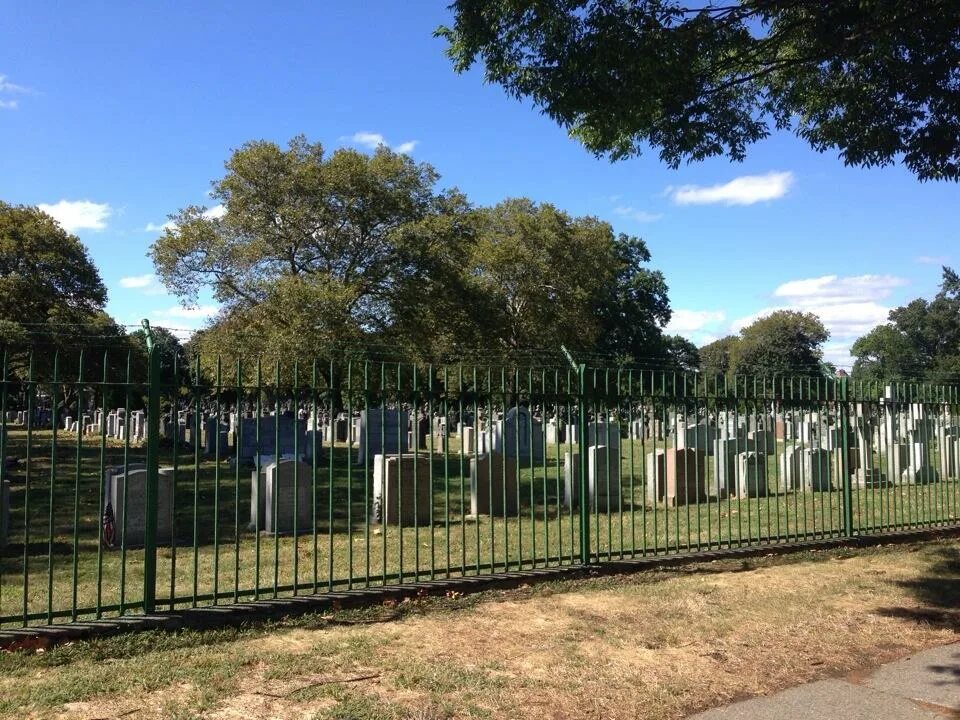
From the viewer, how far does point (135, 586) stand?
6.66 metres

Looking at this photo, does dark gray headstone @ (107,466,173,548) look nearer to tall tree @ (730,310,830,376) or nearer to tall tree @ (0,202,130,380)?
tall tree @ (0,202,130,380)

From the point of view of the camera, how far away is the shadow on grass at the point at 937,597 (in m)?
5.93

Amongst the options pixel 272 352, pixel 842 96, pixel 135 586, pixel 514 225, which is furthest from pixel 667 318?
pixel 135 586

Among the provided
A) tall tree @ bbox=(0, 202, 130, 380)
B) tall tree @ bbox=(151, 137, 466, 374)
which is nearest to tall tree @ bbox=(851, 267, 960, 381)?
tall tree @ bbox=(151, 137, 466, 374)

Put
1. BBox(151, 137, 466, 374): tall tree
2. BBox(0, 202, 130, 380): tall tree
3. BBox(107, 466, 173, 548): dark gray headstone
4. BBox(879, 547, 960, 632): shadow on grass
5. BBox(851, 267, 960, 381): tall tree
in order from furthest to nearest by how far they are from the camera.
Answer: BBox(851, 267, 960, 381): tall tree → BBox(0, 202, 130, 380): tall tree → BBox(151, 137, 466, 374): tall tree → BBox(107, 466, 173, 548): dark gray headstone → BBox(879, 547, 960, 632): shadow on grass

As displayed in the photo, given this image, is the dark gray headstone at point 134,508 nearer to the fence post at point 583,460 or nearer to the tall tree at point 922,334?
the fence post at point 583,460

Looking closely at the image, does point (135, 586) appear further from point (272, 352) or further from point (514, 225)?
point (514, 225)

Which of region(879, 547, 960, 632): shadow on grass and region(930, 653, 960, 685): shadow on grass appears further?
region(879, 547, 960, 632): shadow on grass

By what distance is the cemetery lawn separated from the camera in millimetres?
4133

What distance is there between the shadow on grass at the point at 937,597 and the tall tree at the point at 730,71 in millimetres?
4669

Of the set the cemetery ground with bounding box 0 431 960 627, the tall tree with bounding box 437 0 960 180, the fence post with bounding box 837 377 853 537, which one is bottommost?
the cemetery ground with bounding box 0 431 960 627

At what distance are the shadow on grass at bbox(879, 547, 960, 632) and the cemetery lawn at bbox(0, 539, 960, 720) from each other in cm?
2

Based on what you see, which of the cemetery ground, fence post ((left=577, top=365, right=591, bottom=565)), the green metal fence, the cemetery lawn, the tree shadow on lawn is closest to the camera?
the cemetery lawn

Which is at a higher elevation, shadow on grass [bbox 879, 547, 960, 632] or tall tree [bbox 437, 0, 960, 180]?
tall tree [bbox 437, 0, 960, 180]
